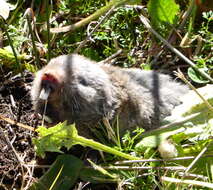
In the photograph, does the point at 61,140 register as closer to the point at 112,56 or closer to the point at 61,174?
the point at 61,174

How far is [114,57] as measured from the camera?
309cm

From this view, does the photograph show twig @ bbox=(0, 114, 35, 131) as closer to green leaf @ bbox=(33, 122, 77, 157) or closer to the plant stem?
green leaf @ bbox=(33, 122, 77, 157)

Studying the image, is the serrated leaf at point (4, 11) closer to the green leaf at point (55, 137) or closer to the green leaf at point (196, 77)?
the green leaf at point (55, 137)

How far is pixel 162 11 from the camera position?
3039 mm

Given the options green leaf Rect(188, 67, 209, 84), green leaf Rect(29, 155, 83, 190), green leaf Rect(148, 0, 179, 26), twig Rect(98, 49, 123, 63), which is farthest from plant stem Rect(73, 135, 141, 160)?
green leaf Rect(148, 0, 179, 26)

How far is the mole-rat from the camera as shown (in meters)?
2.39

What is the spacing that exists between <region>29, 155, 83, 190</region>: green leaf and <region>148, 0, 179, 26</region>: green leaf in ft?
Result: 3.85

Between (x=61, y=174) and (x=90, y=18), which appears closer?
(x=61, y=174)

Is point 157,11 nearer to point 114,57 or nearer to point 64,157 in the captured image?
point 114,57

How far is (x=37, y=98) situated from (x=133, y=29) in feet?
3.46

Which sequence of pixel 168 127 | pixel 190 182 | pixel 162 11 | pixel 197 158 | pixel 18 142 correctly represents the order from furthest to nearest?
1. pixel 162 11
2. pixel 18 142
3. pixel 168 127
4. pixel 197 158
5. pixel 190 182

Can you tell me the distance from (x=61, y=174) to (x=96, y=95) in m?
0.45

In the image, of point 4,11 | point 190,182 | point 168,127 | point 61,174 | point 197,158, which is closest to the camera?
point 190,182

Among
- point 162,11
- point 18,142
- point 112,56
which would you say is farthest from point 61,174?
point 162,11
